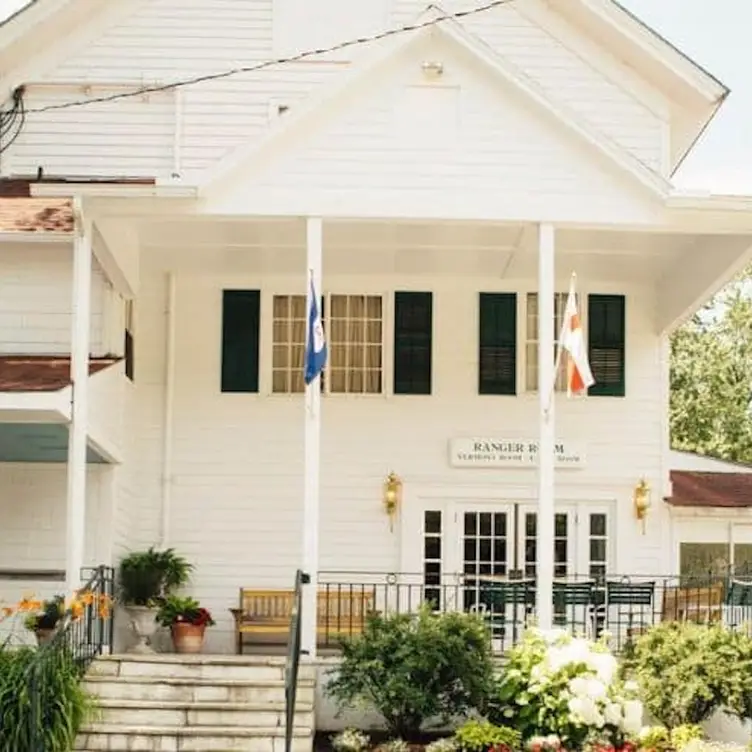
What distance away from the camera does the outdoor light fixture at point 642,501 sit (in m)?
20.1

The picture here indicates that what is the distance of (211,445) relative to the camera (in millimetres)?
20172

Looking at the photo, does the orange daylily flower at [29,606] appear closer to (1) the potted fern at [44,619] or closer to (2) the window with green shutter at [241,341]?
(1) the potted fern at [44,619]

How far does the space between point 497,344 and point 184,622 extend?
551 centimetres

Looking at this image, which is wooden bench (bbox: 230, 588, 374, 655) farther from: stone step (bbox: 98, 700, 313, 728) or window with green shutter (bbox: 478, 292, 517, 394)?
stone step (bbox: 98, 700, 313, 728)

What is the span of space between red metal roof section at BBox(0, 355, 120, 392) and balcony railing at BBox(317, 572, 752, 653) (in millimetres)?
4032

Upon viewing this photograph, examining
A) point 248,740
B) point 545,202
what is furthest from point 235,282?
point 248,740

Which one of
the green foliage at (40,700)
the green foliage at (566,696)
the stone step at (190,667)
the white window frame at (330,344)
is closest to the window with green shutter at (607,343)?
the white window frame at (330,344)

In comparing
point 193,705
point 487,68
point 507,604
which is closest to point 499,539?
point 507,604

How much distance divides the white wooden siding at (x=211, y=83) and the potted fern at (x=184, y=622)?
19.2 ft

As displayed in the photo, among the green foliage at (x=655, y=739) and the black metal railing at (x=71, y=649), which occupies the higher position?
the black metal railing at (x=71, y=649)

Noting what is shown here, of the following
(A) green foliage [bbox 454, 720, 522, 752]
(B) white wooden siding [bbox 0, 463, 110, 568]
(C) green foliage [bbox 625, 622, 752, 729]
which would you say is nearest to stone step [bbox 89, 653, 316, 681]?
(A) green foliage [bbox 454, 720, 522, 752]

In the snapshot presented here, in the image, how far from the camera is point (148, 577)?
744 inches

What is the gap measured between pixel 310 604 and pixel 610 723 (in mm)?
3353

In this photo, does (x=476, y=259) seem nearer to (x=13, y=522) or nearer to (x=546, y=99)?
(x=546, y=99)
